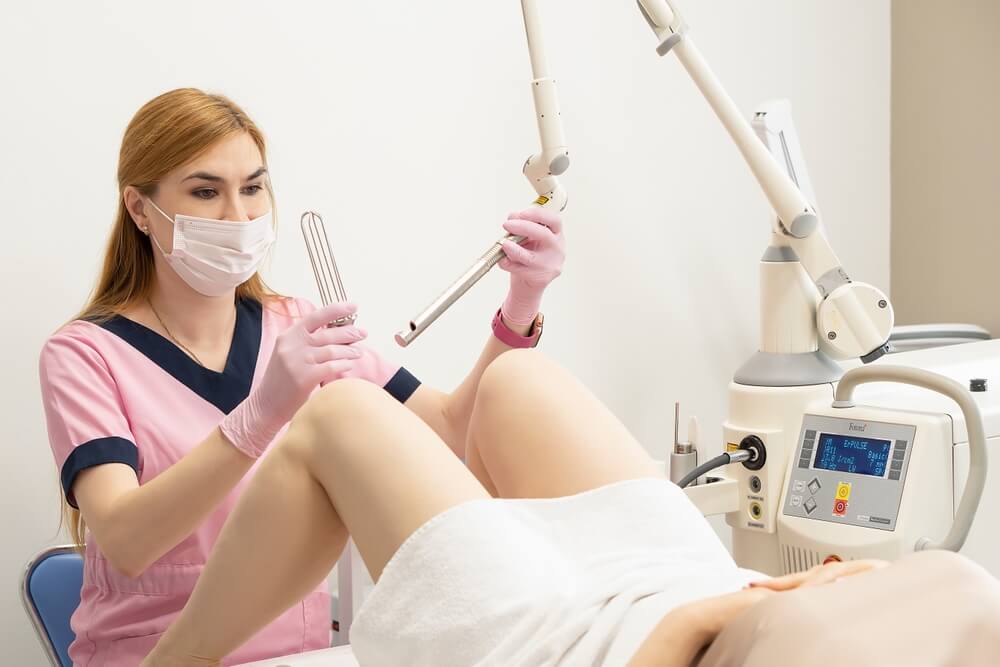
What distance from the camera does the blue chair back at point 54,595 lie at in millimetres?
1557

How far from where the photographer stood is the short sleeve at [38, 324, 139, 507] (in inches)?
56.6

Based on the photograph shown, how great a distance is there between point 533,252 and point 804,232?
21.0 inches

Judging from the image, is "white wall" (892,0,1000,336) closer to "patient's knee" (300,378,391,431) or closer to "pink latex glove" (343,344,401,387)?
"pink latex glove" (343,344,401,387)

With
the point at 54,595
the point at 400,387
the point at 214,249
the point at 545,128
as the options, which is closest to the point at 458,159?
the point at 545,128

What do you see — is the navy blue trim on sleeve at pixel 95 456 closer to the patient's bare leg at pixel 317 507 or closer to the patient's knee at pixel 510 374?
the patient's bare leg at pixel 317 507

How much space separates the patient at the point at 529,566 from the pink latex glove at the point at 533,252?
0.94ft

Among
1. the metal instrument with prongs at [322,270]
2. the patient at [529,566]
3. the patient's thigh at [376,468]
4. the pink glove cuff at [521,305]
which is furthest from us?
the pink glove cuff at [521,305]

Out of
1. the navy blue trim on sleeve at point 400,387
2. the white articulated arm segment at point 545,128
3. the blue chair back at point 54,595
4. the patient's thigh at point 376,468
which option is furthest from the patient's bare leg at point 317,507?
the white articulated arm segment at point 545,128

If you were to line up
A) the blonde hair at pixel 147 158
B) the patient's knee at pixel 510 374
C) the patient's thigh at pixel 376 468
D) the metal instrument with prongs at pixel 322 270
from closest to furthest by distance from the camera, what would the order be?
the patient's thigh at pixel 376 468, the patient's knee at pixel 510 374, the metal instrument with prongs at pixel 322 270, the blonde hair at pixel 147 158

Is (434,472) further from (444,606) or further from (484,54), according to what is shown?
(484,54)

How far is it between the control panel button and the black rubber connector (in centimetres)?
14

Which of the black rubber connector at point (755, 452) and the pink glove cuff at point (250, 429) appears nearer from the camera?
the pink glove cuff at point (250, 429)

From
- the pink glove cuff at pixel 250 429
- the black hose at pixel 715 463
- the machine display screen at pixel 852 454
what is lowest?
the black hose at pixel 715 463

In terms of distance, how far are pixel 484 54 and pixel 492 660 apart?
155 cm
